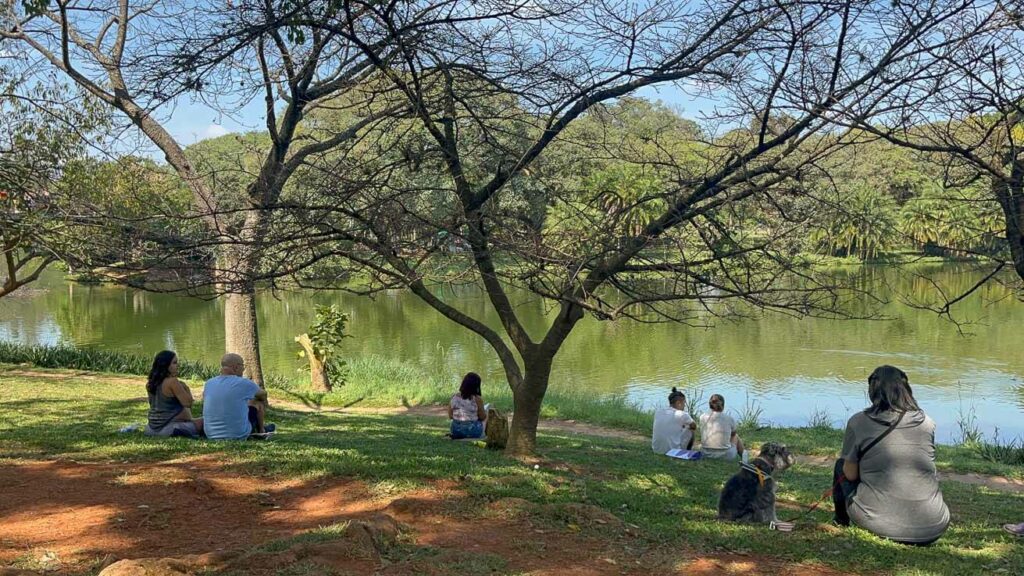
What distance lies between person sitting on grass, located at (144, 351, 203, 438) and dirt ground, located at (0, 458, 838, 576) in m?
1.36

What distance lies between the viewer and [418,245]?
219 inches

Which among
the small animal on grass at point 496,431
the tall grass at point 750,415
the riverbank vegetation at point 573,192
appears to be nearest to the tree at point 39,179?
Answer: the riverbank vegetation at point 573,192

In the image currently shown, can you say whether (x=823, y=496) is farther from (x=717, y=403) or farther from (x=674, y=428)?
(x=674, y=428)

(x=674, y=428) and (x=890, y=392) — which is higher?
(x=890, y=392)

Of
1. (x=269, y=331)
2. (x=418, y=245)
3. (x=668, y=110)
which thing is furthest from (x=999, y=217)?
(x=269, y=331)

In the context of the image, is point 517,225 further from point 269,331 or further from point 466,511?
point 269,331

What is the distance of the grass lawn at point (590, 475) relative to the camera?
4273 millimetres

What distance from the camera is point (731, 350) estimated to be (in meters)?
22.3

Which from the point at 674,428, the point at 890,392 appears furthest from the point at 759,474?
the point at 674,428

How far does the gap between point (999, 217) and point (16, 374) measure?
558 inches

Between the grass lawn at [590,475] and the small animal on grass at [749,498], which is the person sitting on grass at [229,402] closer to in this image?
the grass lawn at [590,475]

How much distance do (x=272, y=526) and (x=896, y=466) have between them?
3.53m

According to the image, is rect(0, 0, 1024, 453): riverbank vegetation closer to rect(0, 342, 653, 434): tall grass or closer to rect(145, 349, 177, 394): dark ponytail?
rect(145, 349, 177, 394): dark ponytail

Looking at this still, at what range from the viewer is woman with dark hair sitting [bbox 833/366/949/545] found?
174 inches
